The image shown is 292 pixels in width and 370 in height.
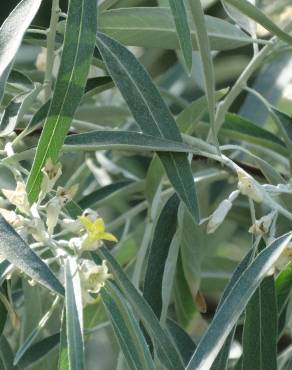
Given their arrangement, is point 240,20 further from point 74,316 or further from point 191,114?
point 74,316

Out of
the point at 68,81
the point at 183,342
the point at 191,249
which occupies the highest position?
the point at 68,81

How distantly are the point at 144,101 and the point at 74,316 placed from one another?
28 centimetres

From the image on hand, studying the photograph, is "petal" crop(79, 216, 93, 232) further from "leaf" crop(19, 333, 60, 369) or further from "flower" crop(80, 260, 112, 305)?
"leaf" crop(19, 333, 60, 369)

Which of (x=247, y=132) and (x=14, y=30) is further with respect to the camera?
(x=247, y=132)

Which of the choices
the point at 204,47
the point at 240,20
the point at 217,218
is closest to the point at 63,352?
the point at 217,218

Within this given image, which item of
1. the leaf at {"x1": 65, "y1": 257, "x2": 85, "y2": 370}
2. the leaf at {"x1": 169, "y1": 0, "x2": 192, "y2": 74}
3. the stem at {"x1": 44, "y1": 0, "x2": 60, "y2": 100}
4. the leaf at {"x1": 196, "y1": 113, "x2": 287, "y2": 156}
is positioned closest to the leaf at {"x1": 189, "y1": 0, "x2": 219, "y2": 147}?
the leaf at {"x1": 169, "y1": 0, "x2": 192, "y2": 74}

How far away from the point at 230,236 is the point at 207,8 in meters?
0.44

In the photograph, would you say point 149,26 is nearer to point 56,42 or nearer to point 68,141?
point 56,42

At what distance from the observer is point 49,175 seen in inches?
34.7

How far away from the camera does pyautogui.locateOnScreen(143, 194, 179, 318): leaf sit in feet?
3.54

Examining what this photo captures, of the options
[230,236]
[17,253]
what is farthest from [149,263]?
[230,236]

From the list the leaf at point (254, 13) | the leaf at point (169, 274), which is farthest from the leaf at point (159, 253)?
the leaf at point (254, 13)

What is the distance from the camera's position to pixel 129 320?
867 millimetres

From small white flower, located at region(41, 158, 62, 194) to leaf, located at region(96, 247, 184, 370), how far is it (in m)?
0.09
